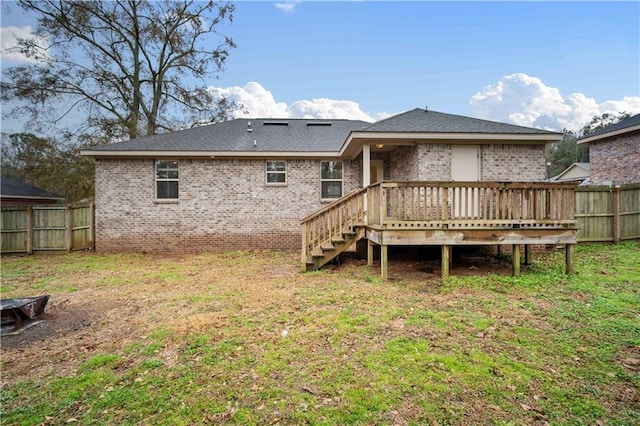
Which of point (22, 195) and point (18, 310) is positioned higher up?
point (22, 195)

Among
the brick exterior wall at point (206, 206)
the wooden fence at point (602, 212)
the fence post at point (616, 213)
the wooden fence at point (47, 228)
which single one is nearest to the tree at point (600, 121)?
the wooden fence at point (602, 212)

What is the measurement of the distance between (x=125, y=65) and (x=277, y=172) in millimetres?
15043

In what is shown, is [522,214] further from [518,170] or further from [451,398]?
[451,398]

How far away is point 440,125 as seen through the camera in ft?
27.9

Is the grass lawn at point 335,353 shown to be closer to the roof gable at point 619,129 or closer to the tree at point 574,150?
the roof gable at point 619,129

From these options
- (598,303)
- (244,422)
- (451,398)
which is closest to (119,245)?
(244,422)

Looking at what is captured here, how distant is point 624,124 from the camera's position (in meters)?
12.6

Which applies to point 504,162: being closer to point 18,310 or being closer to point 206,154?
point 206,154

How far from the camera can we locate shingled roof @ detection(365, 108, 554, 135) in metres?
8.08

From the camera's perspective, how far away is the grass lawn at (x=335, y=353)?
2.54 meters

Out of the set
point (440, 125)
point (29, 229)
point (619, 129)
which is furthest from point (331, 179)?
point (619, 129)

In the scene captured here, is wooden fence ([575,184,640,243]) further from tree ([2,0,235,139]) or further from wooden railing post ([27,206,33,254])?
tree ([2,0,235,139])

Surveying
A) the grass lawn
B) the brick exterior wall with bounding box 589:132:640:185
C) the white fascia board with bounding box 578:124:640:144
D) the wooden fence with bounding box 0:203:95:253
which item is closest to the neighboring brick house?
the wooden fence with bounding box 0:203:95:253

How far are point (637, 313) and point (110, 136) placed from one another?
22.0m
